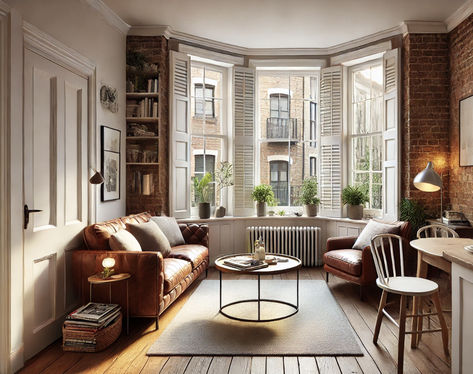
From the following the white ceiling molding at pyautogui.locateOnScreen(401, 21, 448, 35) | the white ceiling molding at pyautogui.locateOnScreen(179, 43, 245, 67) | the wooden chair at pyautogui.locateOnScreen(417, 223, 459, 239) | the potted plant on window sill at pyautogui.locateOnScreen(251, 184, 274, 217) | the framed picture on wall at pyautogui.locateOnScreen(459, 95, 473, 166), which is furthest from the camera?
the potted plant on window sill at pyautogui.locateOnScreen(251, 184, 274, 217)

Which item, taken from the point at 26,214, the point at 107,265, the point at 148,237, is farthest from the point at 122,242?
the point at 26,214

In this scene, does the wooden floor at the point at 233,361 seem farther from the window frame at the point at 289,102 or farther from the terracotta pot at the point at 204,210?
the window frame at the point at 289,102

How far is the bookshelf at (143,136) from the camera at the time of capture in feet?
16.8

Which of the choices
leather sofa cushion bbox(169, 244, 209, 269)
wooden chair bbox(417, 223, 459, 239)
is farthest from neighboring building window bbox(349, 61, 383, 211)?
leather sofa cushion bbox(169, 244, 209, 269)

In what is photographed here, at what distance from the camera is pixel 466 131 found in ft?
15.0

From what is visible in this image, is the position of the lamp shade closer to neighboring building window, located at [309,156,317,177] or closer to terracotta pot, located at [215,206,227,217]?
neighboring building window, located at [309,156,317,177]

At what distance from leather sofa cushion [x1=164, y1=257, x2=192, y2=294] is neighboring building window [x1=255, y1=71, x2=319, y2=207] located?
8.07ft

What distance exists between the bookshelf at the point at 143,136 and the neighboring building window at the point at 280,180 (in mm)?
1948

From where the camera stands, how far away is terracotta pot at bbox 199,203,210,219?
5.62 metres

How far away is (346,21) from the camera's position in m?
5.00

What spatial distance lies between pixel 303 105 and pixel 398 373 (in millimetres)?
4444

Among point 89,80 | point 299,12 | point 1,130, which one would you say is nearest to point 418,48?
point 299,12

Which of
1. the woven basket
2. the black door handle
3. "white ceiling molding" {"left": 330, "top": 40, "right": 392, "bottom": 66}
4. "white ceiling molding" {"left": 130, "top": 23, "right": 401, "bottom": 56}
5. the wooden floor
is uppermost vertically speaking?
"white ceiling molding" {"left": 130, "top": 23, "right": 401, "bottom": 56}

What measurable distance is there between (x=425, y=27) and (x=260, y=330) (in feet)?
14.0
